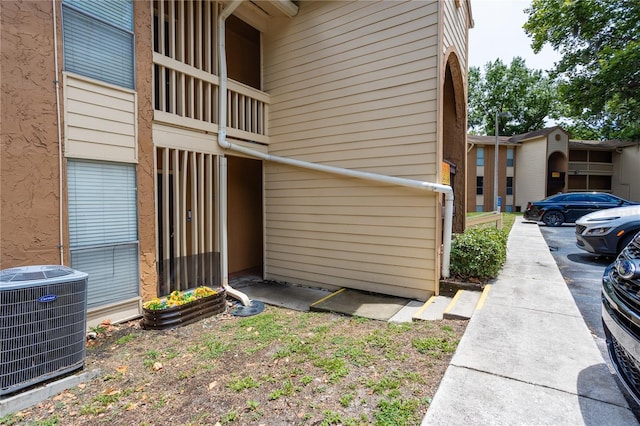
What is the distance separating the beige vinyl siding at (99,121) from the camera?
12.1 feet

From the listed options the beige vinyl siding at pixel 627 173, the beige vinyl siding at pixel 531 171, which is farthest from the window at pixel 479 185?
the beige vinyl siding at pixel 627 173

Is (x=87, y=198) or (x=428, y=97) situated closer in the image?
(x=87, y=198)

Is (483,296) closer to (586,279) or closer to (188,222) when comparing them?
(586,279)

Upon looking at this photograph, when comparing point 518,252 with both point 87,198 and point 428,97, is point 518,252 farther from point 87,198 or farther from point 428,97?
point 87,198

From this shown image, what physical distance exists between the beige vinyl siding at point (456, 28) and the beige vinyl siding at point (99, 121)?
475 cm

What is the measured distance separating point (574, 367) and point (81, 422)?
3.97 meters

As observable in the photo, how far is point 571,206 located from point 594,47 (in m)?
8.22

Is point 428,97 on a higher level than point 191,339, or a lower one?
higher

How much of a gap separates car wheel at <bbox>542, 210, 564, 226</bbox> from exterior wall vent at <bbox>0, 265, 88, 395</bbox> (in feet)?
49.9

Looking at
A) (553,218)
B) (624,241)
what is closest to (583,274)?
(624,241)

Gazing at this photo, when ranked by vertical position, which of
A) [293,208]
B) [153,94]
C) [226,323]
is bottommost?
[226,323]

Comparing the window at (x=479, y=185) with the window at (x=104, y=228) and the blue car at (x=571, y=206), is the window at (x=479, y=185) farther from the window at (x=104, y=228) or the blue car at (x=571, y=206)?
the window at (x=104, y=228)

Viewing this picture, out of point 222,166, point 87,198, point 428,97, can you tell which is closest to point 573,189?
point 428,97

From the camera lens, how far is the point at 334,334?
375cm
